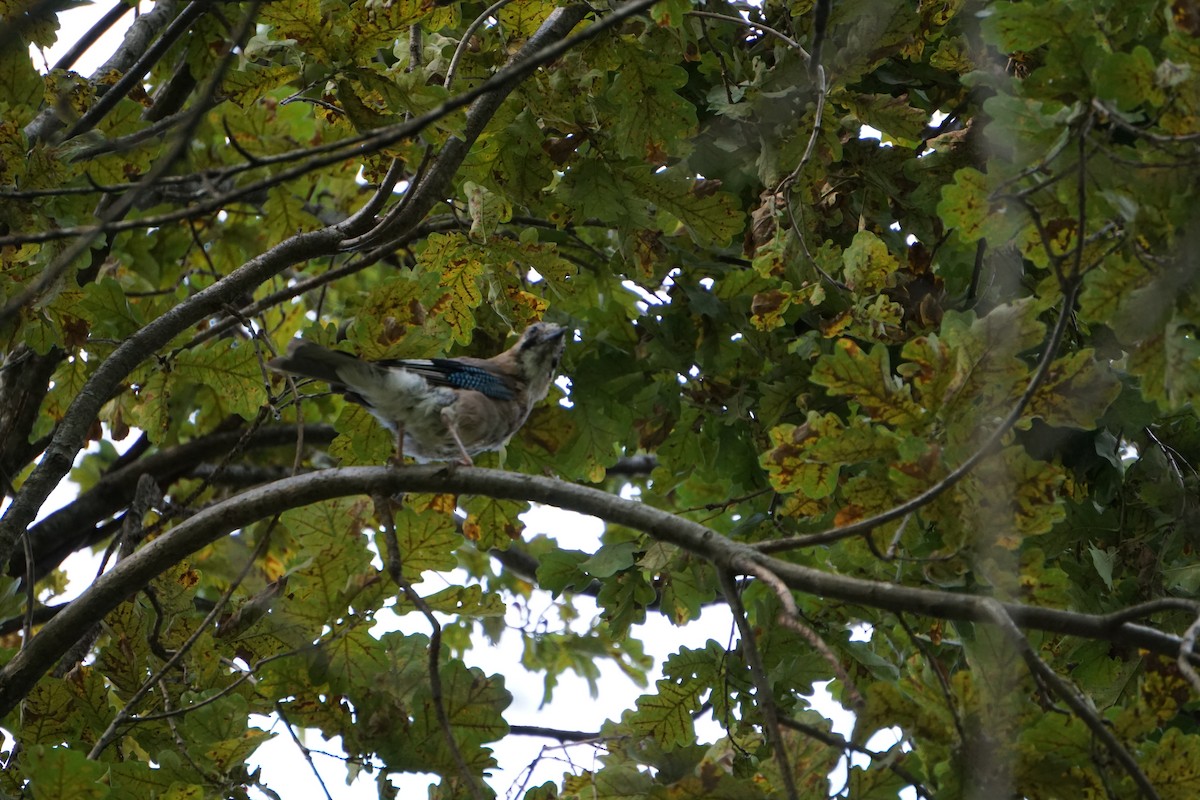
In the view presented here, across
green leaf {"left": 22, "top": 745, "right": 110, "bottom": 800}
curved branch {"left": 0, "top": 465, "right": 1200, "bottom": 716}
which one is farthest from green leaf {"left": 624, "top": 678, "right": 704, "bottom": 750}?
green leaf {"left": 22, "top": 745, "right": 110, "bottom": 800}

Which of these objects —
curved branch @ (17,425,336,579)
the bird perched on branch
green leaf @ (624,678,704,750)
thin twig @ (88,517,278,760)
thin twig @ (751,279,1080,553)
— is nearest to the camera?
thin twig @ (751,279,1080,553)

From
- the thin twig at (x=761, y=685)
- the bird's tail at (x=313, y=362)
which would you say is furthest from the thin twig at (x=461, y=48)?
the thin twig at (x=761, y=685)

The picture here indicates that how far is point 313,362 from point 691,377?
1.88 m

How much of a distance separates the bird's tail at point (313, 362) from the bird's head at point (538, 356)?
1.11 m

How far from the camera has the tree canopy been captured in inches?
122

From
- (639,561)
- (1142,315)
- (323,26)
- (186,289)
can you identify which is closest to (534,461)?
(639,561)

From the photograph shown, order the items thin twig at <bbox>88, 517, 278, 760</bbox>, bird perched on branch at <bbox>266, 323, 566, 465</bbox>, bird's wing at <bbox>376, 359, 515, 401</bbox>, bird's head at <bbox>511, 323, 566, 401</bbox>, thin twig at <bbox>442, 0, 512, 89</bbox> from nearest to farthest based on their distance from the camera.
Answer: thin twig at <bbox>88, 517, 278, 760</bbox>, thin twig at <bbox>442, 0, 512, 89</bbox>, bird perched on branch at <bbox>266, 323, 566, 465</bbox>, bird's wing at <bbox>376, 359, 515, 401</bbox>, bird's head at <bbox>511, 323, 566, 401</bbox>

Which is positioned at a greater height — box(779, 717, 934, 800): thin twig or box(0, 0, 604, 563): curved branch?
box(0, 0, 604, 563): curved branch

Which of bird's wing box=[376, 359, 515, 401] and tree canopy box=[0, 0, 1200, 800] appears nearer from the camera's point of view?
tree canopy box=[0, 0, 1200, 800]

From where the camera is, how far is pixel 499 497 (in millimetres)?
3535

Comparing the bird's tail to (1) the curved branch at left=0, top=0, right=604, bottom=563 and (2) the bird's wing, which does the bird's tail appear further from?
(2) the bird's wing

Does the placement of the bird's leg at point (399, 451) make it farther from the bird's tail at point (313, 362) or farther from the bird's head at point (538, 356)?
the bird's head at point (538, 356)

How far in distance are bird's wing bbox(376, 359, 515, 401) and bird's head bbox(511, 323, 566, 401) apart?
0.14 metres

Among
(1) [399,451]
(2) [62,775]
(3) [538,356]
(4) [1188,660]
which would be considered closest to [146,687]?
(2) [62,775]
